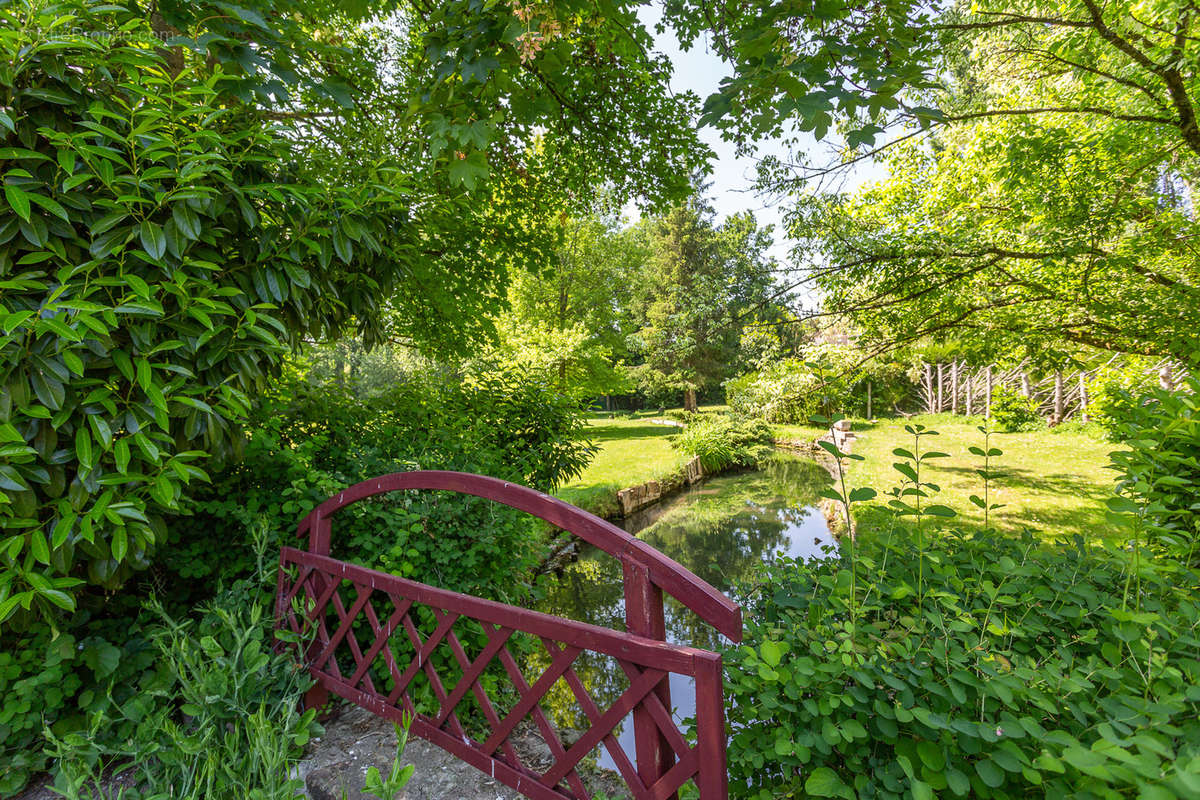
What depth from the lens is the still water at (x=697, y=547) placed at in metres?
4.03

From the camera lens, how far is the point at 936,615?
131 centimetres

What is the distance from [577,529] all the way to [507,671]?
0.72 meters

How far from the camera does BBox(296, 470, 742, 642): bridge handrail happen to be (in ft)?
3.98

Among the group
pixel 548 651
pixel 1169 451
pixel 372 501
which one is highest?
pixel 1169 451

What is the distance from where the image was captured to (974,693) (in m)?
1.19

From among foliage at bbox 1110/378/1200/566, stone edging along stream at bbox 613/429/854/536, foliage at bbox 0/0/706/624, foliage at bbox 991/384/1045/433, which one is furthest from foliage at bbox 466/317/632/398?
foliage at bbox 991/384/1045/433

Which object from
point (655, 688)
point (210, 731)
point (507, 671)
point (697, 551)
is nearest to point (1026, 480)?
point (697, 551)

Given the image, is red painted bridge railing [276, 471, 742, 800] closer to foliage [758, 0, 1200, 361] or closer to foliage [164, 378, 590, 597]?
foliage [164, 378, 590, 597]

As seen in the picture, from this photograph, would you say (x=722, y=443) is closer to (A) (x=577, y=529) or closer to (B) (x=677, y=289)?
(B) (x=677, y=289)

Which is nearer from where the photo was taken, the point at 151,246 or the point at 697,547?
the point at 151,246

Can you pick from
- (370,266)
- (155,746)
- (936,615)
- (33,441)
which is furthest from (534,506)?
(370,266)

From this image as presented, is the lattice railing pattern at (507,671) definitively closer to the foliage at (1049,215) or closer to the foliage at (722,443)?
the foliage at (1049,215)

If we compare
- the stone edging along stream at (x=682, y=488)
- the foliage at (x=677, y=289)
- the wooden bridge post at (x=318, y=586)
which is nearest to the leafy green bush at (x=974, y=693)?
the wooden bridge post at (x=318, y=586)

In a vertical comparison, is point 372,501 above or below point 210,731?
above
